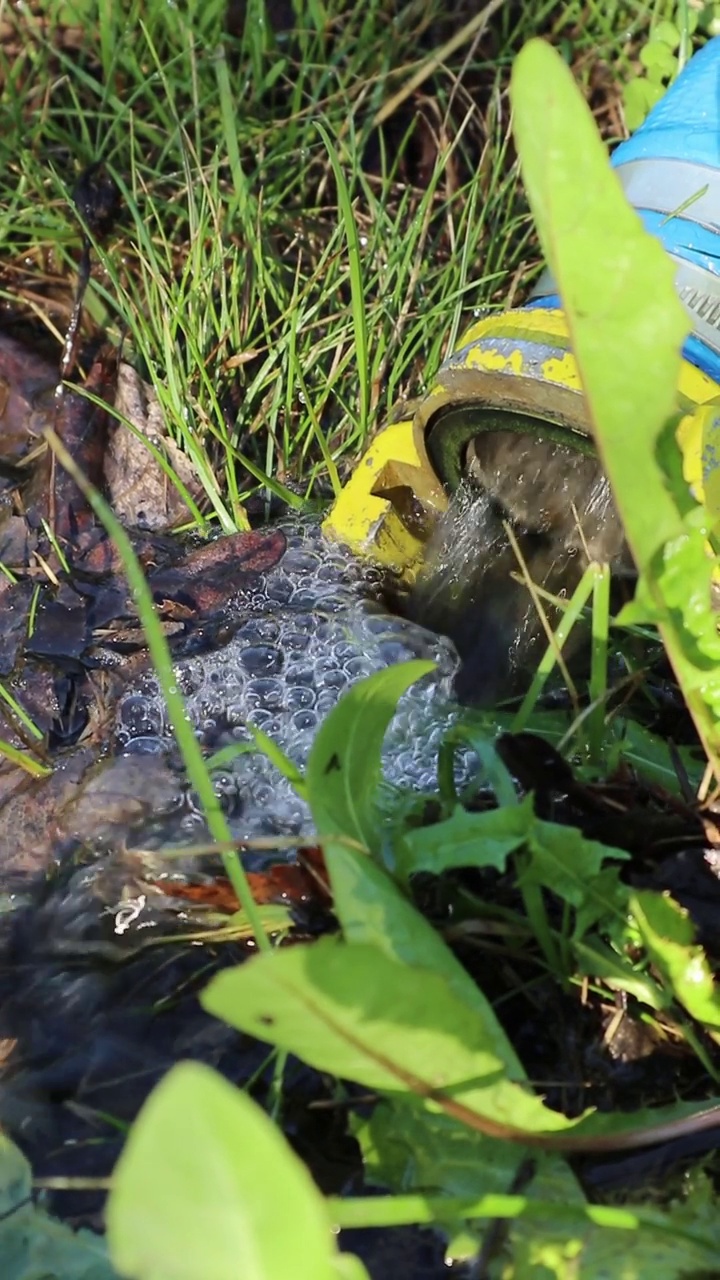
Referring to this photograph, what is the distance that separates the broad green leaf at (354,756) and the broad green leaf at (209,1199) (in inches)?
14.3

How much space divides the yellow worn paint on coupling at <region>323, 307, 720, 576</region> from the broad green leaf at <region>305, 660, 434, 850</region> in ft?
1.16

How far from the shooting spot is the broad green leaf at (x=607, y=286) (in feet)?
2.56

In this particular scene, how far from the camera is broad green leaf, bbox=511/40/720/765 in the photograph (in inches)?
30.8

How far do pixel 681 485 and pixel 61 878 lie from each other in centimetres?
88

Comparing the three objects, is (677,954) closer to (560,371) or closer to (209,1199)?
(209,1199)

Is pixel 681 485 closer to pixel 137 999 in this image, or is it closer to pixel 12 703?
pixel 137 999

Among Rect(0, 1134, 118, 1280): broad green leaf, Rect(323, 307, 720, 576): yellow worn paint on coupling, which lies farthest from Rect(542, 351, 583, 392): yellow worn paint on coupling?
Rect(0, 1134, 118, 1280): broad green leaf

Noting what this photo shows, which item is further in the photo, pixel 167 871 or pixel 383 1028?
pixel 167 871

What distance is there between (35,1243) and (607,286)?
87 cm

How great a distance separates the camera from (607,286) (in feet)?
2.68

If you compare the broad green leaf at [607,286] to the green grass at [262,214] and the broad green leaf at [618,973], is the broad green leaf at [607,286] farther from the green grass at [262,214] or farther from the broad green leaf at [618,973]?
the green grass at [262,214]

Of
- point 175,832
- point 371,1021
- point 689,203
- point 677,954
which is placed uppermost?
point 689,203

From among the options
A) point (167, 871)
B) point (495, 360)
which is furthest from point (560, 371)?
point (167, 871)

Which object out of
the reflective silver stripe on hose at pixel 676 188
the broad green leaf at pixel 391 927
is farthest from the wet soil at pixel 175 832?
the reflective silver stripe on hose at pixel 676 188
